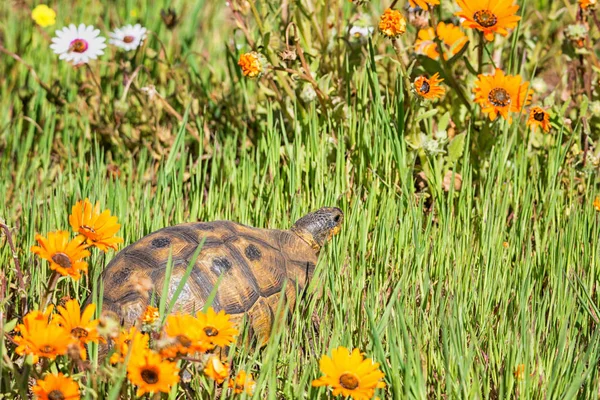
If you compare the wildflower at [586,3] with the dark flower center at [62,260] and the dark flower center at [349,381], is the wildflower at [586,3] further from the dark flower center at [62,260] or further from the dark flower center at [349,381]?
the dark flower center at [62,260]

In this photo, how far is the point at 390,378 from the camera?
212 cm

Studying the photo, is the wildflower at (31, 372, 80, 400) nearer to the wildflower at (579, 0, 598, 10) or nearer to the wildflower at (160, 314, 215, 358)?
the wildflower at (160, 314, 215, 358)

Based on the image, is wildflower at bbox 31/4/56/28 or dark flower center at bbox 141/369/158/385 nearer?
dark flower center at bbox 141/369/158/385

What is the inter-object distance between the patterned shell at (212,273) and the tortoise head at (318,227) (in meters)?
0.17

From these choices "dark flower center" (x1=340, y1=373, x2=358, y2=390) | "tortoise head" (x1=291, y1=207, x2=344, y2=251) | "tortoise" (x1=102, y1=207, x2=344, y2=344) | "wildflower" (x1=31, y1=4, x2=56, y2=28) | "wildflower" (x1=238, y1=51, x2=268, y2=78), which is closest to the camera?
"dark flower center" (x1=340, y1=373, x2=358, y2=390)

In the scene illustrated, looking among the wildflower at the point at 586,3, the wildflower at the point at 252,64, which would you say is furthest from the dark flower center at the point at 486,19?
the wildflower at the point at 252,64

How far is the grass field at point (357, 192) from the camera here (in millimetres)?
2219

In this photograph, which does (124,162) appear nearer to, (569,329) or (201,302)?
(201,302)

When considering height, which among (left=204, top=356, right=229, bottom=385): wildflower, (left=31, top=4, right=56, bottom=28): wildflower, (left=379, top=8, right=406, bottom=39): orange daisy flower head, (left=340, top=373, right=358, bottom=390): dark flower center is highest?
(left=379, top=8, right=406, bottom=39): orange daisy flower head

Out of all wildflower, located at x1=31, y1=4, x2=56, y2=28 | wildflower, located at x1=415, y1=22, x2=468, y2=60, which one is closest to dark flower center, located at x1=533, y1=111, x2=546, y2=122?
wildflower, located at x1=415, y1=22, x2=468, y2=60

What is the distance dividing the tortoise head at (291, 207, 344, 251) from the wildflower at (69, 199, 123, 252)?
0.78 meters

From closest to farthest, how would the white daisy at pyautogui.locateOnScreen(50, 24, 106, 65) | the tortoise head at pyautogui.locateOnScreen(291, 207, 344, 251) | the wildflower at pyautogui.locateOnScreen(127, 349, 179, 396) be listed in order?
the wildflower at pyautogui.locateOnScreen(127, 349, 179, 396)
the tortoise head at pyautogui.locateOnScreen(291, 207, 344, 251)
the white daisy at pyautogui.locateOnScreen(50, 24, 106, 65)

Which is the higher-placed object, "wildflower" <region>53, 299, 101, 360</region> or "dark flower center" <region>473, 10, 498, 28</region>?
"dark flower center" <region>473, 10, 498, 28</region>

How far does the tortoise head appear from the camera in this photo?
2803 mm
